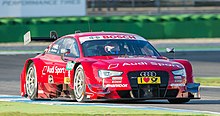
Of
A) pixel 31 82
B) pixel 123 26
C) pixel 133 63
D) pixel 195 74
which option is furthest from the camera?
pixel 123 26

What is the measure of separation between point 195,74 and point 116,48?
29.5 ft

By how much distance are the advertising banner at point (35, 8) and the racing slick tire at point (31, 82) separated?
23487 mm

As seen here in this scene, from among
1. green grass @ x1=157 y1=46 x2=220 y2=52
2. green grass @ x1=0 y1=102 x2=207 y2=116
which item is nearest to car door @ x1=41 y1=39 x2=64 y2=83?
green grass @ x1=0 y1=102 x2=207 y2=116

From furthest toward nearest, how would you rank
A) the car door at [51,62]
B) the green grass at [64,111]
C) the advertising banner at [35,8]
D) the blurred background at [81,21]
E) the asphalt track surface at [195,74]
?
1. the advertising banner at [35,8]
2. the blurred background at [81,21]
3. the car door at [51,62]
4. the asphalt track surface at [195,74]
5. the green grass at [64,111]

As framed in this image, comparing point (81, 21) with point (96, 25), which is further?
point (81, 21)

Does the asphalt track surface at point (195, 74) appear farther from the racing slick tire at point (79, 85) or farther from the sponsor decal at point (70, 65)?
the sponsor decal at point (70, 65)

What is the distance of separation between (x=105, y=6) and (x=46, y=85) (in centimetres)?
2836

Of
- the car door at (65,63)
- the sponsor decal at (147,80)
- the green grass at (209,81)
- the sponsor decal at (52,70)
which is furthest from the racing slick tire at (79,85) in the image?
the green grass at (209,81)

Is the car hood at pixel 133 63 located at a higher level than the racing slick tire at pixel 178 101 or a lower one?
higher

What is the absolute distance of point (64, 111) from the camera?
11.4 meters

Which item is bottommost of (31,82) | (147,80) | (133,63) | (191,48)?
(191,48)

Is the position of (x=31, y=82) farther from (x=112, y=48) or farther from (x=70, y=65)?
(x=112, y=48)

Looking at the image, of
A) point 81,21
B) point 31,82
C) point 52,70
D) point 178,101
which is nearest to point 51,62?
point 52,70

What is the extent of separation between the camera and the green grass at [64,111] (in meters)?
11.0
